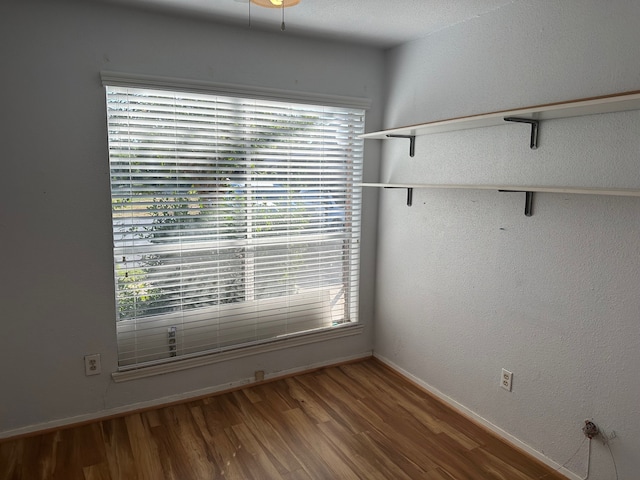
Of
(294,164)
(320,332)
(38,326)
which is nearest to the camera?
(38,326)

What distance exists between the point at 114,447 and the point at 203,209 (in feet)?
4.61

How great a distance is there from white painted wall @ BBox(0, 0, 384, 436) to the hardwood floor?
244 millimetres

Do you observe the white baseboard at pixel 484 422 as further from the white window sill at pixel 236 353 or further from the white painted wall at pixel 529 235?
the white window sill at pixel 236 353

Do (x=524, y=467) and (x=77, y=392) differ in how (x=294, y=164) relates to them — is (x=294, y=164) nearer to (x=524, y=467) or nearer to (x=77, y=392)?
(x=77, y=392)

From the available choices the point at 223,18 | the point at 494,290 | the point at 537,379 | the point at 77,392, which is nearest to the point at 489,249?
the point at 494,290

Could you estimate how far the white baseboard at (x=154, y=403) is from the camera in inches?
96.8

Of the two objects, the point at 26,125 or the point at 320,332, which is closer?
the point at 26,125

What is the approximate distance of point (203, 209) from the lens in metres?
2.75

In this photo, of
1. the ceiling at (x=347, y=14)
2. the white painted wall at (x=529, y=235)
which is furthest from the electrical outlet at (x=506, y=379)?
the ceiling at (x=347, y=14)

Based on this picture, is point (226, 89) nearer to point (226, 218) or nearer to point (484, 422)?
point (226, 218)

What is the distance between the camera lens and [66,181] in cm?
239

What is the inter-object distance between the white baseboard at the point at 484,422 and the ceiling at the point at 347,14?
2.31 metres

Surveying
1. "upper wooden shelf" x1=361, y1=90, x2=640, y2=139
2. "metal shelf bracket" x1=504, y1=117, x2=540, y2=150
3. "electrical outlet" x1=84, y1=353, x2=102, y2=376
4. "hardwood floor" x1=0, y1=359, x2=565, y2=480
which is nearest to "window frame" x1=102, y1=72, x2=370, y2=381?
"electrical outlet" x1=84, y1=353, x2=102, y2=376

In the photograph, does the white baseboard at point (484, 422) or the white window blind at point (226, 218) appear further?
the white window blind at point (226, 218)
